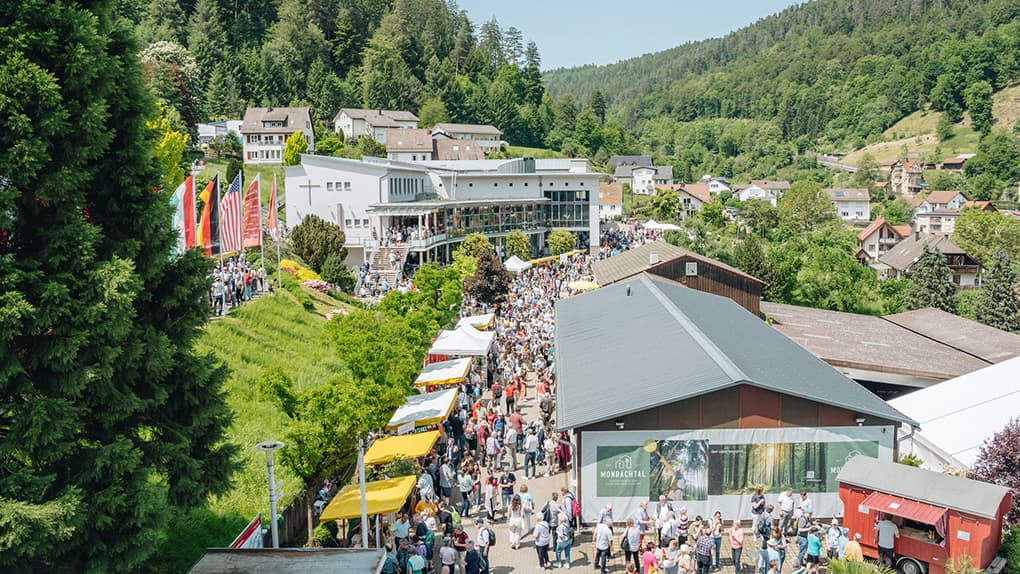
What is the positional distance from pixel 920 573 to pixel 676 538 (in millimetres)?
4201

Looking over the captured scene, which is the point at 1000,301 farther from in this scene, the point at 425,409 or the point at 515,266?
the point at 425,409

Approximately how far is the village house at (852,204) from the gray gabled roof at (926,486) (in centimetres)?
11109

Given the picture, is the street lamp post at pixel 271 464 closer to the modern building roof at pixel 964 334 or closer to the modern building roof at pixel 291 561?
the modern building roof at pixel 291 561

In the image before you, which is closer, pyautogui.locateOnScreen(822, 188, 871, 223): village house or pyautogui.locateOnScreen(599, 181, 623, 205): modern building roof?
pyautogui.locateOnScreen(599, 181, 623, 205): modern building roof

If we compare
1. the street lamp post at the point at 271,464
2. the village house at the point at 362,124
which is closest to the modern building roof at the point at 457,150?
the village house at the point at 362,124

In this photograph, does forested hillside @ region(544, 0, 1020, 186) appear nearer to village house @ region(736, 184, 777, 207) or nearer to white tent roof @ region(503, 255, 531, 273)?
village house @ region(736, 184, 777, 207)

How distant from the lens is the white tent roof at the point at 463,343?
79.3ft

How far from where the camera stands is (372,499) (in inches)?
539

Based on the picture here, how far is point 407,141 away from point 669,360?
75.8m

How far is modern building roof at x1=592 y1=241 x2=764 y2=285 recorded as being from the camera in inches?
1257

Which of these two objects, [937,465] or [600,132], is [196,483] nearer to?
[937,465]

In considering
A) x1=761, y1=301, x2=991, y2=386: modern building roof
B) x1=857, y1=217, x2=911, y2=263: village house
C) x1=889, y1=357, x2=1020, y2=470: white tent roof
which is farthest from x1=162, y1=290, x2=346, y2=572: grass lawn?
x1=857, y1=217, x2=911, y2=263: village house

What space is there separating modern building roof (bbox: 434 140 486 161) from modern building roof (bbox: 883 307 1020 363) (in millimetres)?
59928

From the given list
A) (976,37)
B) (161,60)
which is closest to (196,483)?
(161,60)
